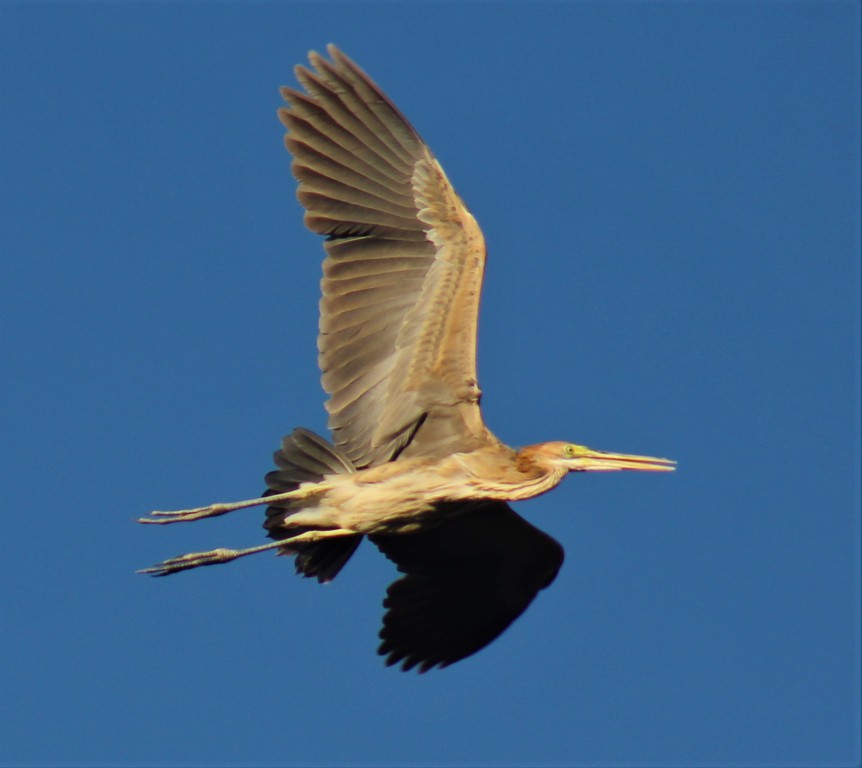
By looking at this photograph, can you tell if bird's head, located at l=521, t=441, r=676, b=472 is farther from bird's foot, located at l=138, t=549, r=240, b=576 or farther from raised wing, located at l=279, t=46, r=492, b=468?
bird's foot, located at l=138, t=549, r=240, b=576

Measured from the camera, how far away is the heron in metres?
11.4

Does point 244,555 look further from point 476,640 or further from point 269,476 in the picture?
point 476,640

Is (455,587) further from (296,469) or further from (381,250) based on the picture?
(381,250)

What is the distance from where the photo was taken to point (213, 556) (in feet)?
38.4

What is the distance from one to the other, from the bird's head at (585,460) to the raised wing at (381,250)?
16.5 inches

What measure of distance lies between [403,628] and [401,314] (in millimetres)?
2465

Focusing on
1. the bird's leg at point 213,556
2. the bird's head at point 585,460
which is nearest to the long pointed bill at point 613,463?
the bird's head at point 585,460

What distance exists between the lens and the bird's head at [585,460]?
11.6 m

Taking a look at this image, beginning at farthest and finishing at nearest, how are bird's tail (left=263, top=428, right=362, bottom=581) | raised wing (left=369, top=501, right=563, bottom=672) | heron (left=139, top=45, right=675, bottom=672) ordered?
raised wing (left=369, top=501, right=563, bottom=672) < bird's tail (left=263, top=428, right=362, bottom=581) < heron (left=139, top=45, right=675, bottom=672)

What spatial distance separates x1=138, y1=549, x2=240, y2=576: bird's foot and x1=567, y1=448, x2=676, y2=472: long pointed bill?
236 cm

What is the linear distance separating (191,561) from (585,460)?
2692mm

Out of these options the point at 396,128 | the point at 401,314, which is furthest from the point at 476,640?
the point at 396,128

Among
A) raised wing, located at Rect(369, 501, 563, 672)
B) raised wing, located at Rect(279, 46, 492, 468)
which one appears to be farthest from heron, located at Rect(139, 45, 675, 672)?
raised wing, located at Rect(369, 501, 563, 672)

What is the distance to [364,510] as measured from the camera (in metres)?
11.5
